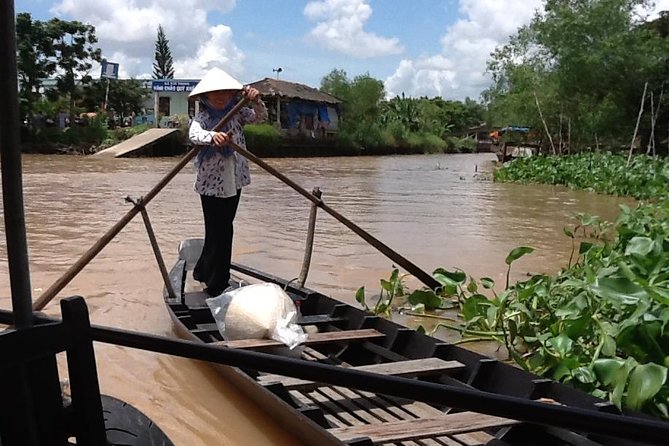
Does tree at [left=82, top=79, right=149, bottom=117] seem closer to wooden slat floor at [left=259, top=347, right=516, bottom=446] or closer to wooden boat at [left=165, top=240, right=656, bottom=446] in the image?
wooden boat at [left=165, top=240, right=656, bottom=446]

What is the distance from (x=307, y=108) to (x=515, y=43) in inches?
551

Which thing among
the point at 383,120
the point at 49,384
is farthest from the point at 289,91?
the point at 49,384

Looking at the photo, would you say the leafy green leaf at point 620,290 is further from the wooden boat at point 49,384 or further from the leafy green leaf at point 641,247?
the wooden boat at point 49,384

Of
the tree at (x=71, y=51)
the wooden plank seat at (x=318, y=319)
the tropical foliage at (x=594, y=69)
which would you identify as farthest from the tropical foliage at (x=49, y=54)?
the wooden plank seat at (x=318, y=319)

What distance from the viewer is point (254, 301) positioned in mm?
3527

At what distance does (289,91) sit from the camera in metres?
34.2

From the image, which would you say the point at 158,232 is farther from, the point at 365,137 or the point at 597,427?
the point at 365,137

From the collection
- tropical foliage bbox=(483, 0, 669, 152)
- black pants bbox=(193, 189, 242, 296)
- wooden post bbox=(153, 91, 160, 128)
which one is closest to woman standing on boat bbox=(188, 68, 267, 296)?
black pants bbox=(193, 189, 242, 296)

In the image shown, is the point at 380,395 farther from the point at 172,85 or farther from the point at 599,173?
the point at 172,85

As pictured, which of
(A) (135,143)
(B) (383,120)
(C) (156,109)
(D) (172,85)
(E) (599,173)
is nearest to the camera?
(E) (599,173)

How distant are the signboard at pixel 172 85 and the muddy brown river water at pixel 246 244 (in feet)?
60.8

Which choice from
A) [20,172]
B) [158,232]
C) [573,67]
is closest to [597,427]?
[20,172]

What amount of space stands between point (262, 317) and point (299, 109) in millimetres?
32157

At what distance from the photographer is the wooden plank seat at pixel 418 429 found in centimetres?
240
